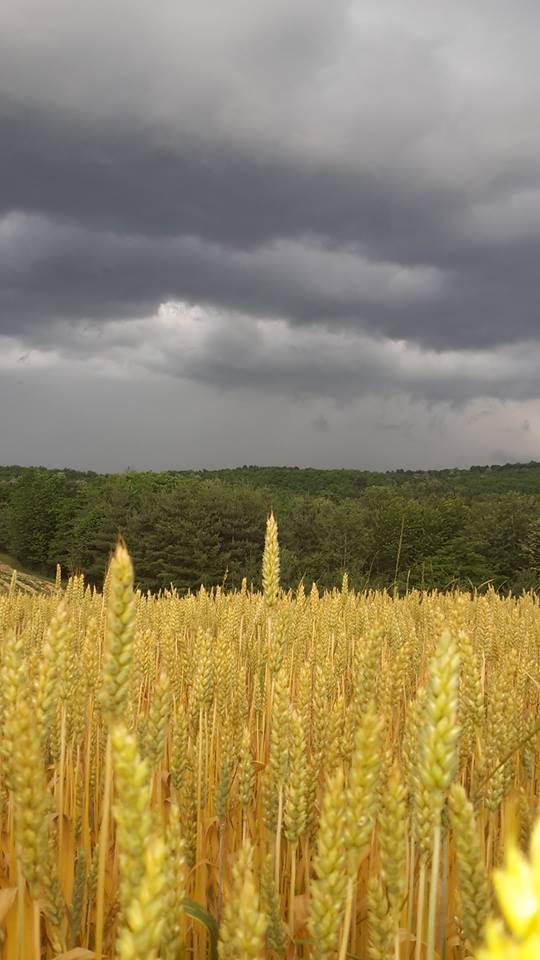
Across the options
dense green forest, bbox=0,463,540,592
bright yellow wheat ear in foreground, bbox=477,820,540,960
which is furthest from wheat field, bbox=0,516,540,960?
dense green forest, bbox=0,463,540,592

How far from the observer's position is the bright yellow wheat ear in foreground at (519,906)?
1.50 ft

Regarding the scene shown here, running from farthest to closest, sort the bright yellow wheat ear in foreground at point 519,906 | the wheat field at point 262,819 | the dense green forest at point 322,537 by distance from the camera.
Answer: the dense green forest at point 322,537 < the wheat field at point 262,819 < the bright yellow wheat ear in foreground at point 519,906

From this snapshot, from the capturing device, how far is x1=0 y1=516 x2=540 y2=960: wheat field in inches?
37.9

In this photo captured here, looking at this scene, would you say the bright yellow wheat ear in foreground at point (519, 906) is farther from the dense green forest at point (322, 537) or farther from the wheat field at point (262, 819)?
the dense green forest at point (322, 537)

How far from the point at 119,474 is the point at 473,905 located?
274ft

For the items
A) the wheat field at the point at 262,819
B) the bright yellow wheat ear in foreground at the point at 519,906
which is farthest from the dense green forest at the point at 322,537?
the bright yellow wheat ear in foreground at the point at 519,906

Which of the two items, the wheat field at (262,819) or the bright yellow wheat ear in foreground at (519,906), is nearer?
the bright yellow wheat ear in foreground at (519,906)

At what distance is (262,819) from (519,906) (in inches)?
79.5

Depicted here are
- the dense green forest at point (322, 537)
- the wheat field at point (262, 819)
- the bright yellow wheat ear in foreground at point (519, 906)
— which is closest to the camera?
the bright yellow wheat ear in foreground at point (519, 906)

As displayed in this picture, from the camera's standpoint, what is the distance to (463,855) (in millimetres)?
1194

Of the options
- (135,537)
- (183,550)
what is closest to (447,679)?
(183,550)

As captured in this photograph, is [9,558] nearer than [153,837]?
No

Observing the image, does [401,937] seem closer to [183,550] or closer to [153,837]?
[153,837]

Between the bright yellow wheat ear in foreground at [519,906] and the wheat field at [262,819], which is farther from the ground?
the bright yellow wheat ear in foreground at [519,906]
